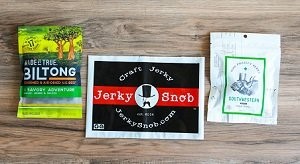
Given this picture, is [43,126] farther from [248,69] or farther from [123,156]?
[248,69]

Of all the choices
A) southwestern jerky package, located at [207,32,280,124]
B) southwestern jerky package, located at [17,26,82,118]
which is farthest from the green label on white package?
southwestern jerky package, located at [17,26,82,118]

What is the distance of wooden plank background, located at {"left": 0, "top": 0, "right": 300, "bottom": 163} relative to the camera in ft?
3.37

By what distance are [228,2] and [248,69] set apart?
0.19 metres

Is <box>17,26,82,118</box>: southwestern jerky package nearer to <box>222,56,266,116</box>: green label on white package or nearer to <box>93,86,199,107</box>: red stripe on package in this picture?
<box>93,86,199,107</box>: red stripe on package

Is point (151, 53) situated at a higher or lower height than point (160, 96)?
higher

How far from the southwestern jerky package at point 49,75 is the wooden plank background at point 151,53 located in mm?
25

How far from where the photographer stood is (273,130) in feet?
3.38

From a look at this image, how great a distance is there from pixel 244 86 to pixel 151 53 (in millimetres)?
263

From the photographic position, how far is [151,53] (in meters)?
1.05

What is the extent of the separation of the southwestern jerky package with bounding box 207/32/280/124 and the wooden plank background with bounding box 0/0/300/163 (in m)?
0.02

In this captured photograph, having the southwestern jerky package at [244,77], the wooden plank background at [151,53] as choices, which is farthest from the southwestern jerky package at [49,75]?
the southwestern jerky package at [244,77]

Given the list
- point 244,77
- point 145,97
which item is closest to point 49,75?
point 145,97

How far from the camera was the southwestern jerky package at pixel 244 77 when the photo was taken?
3.38 ft

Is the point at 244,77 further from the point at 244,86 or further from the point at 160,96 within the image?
the point at 160,96
